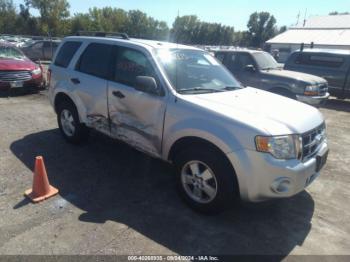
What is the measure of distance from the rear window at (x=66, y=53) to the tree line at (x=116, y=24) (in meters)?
30.9

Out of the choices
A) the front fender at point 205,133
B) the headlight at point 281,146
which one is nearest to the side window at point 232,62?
the front fender at point 205,133

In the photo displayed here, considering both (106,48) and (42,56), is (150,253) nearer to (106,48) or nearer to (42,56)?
(106,48)

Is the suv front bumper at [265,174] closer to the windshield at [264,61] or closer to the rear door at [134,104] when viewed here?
the rear door at [134,104]

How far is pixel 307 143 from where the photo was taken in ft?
11.3

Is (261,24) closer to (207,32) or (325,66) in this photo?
(207,32)

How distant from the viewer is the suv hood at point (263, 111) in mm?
3273

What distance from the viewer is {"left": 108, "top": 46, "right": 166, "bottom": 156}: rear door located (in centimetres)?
402

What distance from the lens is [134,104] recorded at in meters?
4.24

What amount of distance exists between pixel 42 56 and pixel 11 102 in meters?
14.9

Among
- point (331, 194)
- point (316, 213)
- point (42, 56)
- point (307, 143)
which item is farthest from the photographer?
point (42, 56)

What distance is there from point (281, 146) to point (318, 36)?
4542 cm

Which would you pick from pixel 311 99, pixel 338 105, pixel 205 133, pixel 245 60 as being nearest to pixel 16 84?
pixel 245 60

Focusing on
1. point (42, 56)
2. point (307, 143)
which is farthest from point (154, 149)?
point (42, 56)

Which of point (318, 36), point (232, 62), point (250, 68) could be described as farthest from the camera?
point (318, 36)
